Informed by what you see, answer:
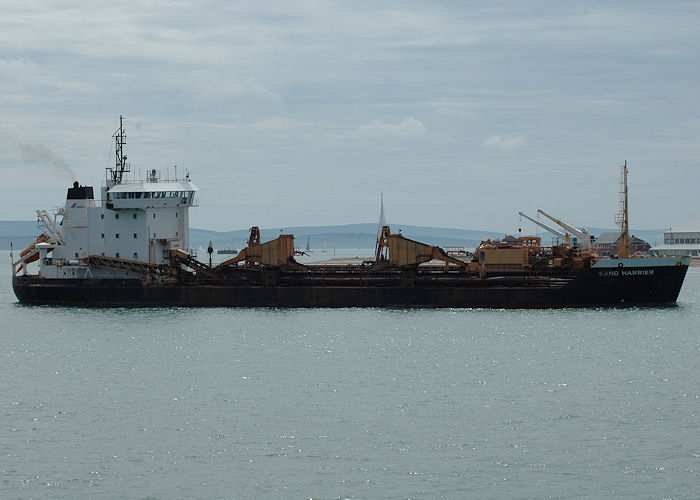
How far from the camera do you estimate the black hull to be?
4847 cm

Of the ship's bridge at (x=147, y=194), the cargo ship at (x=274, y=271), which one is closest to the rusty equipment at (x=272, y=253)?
the cargo ship at (x=274, y=271)

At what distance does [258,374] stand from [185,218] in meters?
25.1

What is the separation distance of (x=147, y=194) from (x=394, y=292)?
1471 cm

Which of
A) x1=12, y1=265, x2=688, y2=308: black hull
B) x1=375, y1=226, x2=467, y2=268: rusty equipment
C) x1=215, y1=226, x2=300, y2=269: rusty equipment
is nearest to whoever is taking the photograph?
x1=12, y1=265, x2=688, y2=308: black hull

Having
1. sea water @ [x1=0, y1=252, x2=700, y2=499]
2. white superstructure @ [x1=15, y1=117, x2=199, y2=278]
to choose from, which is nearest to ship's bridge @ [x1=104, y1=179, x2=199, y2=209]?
white superstructure @ [x1=15, y1=117, x2=199, y2=278]

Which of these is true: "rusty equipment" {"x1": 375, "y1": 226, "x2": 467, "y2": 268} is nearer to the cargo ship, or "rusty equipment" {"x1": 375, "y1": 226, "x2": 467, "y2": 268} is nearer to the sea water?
the cargo ship

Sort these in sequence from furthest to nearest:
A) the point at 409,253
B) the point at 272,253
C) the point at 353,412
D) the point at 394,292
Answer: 1. the point at 272,253
2. the point at 394,292
3. the point at 409,253
4. the point at 353,412

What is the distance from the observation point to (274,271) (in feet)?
170

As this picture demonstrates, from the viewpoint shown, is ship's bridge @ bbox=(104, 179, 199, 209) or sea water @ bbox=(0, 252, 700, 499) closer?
sea water @ bbox=(0, 252, 700, 499)

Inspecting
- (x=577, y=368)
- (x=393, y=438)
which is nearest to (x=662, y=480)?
(x=393, y=438)

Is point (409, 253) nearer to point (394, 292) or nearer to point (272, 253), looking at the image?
point (394, 292)

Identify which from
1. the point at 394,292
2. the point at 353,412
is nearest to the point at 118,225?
the point at 394,292

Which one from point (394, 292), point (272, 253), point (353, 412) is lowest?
point (353, 412)

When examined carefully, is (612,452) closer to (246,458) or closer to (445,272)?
(246,458)
